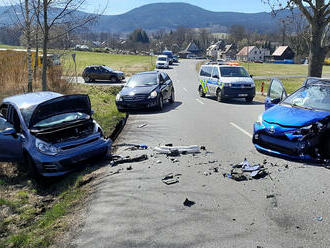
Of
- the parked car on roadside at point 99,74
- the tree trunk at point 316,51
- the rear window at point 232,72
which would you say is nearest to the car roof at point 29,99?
the rear window at point 232,72

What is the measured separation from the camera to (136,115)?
527 inches

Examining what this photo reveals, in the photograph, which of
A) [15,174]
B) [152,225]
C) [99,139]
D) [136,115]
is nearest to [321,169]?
[152,225]

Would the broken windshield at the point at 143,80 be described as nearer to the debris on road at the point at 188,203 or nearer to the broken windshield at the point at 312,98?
the broken windshield at the point at 312,98

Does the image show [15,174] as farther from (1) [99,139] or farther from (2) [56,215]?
(2) [56,215]

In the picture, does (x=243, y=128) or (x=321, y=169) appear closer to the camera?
(x=321, y=169)

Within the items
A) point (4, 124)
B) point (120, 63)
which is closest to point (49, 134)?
point (4, 124)

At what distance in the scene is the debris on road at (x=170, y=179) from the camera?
18.1ft

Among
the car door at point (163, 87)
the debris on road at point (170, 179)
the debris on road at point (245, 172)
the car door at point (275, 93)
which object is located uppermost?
the car door at point (275, 93)

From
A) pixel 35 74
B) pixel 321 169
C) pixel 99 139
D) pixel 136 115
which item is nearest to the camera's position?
pixel 321 169

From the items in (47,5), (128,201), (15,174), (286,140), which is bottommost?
(15,174)

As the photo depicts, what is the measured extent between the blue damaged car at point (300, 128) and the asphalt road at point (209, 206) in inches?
10.8

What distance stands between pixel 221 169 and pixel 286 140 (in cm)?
145

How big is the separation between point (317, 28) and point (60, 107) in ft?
38.8

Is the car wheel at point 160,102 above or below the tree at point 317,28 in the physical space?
below
